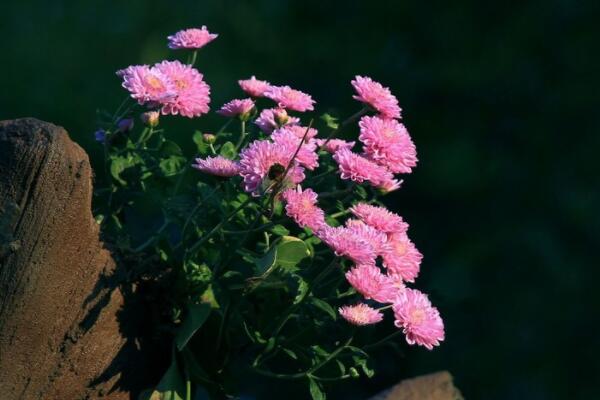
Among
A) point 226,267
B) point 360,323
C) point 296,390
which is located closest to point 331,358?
point 360,323

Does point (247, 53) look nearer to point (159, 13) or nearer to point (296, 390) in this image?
A: point (159, 13)

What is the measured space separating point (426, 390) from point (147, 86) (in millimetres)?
1281

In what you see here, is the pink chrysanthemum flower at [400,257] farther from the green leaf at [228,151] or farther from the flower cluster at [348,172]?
the green leaf at [228,151]

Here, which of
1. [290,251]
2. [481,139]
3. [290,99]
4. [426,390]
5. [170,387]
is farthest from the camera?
[481,139]

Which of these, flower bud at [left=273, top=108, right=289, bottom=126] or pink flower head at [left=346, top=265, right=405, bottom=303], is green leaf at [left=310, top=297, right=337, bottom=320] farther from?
flower bud at [left=273, top=108, right=289, bottom=126]

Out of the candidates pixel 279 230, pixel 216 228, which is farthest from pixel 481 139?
pixel 216 228

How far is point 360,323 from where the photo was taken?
218 cm

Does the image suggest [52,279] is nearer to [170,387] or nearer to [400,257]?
[170,387]

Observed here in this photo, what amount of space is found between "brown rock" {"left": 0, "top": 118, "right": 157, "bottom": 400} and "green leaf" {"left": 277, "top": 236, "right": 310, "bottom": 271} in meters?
0.37

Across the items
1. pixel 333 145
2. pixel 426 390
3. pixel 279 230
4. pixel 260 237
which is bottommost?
pixel 426 390

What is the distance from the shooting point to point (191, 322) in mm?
2297

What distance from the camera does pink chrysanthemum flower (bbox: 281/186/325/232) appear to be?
218 centimetres

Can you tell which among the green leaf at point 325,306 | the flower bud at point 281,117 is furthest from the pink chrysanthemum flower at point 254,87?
the green leaf at point 325,306

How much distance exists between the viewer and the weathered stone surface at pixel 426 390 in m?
2.99
